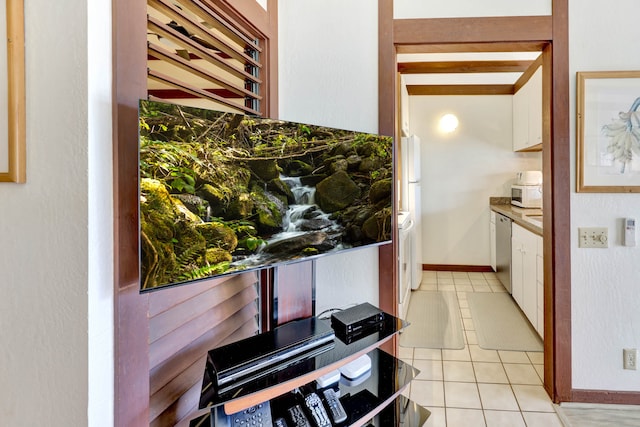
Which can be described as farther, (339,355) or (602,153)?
(602,153)

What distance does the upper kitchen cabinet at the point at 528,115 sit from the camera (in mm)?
3764

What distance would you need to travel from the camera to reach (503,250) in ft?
13.6

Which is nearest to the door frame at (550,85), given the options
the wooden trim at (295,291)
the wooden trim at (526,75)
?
the wooden trim at (295,291)

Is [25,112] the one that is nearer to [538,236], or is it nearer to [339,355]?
[339,355]

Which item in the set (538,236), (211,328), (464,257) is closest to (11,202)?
(211,328)

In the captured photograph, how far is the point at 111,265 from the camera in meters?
0.99

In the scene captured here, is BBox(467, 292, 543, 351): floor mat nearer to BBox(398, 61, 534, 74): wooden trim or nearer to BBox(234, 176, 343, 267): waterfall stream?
BBox(234, 176, 343, 267): waterfall stream

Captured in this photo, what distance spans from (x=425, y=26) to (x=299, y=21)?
2.23ft

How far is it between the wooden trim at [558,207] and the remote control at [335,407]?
1.41 meters

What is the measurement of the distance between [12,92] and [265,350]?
101 cm

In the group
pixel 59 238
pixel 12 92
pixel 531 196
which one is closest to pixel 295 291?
pixel 59 238

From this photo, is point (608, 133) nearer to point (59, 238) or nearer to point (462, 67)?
point (462, 67)

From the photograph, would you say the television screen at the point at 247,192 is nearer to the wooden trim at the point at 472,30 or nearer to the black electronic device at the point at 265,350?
the black electronic device at the point at 265,350

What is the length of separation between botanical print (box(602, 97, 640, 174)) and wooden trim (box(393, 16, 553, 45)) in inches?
22.7
